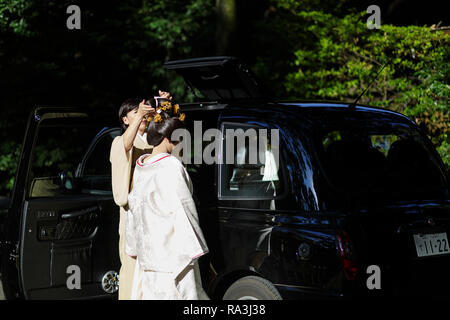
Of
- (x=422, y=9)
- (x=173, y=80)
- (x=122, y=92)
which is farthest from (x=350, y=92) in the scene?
(x=122, y=92)

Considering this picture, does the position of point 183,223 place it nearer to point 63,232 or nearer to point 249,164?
point 249,164

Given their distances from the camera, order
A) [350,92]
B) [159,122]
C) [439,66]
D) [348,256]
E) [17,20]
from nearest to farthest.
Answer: [348,256] → [159,122] → [439,66] → [350,92] → [17,20]

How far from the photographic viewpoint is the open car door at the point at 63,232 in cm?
481

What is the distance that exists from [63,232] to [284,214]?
5.77 feet

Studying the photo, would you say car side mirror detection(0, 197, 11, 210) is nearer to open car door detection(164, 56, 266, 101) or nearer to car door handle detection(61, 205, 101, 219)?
car door handle detection(61, 205, 101, 219)

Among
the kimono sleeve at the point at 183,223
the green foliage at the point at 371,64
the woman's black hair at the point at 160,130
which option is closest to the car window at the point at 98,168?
the woman's black hair at the point at 160,130

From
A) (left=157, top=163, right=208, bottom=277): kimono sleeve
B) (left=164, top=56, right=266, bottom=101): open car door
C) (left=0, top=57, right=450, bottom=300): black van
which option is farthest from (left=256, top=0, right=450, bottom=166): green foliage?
(left=157, top=163, right=208, bottom=277): kimono sleeve

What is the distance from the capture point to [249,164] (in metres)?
4.62

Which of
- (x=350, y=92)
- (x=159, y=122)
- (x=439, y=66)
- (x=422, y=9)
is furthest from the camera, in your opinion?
(x=422, y=9)

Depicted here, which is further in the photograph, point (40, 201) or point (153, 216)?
point (40, 201)

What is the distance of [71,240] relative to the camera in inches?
194

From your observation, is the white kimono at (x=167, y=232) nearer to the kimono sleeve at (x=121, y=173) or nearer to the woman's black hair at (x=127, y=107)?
the kimono sleeve at (x=121, y=173)
